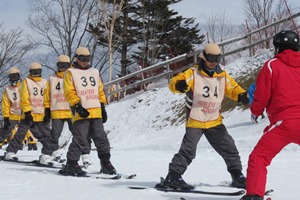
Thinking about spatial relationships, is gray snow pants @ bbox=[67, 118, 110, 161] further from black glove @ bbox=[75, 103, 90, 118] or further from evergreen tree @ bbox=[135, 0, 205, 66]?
evergreen tree @ bbox=[135, 0, 205, 66]

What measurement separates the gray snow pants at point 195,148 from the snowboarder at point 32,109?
14.1 ft

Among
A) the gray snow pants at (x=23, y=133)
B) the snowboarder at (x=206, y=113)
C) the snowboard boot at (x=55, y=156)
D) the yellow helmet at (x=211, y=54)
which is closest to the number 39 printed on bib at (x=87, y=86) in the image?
the snowboarder at (x=206, y=113)

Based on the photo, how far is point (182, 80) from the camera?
5.31 metres

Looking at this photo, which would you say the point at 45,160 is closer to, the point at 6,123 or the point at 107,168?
the point at 107,168

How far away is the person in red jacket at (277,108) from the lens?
400cm

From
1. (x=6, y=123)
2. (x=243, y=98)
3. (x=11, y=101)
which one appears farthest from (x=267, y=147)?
(x=6, y=123)

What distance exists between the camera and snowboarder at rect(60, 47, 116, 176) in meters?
6.90

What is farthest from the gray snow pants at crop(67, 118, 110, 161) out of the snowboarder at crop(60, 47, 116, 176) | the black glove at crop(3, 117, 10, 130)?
the black glove at crop(3, 117, 10, 130)

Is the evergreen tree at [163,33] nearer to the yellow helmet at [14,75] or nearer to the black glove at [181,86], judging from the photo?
the yellow helmet at [14,75]

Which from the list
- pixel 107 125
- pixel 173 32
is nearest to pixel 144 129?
pixel 107 125

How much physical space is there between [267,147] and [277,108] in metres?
0.34

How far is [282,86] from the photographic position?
13.2 feet

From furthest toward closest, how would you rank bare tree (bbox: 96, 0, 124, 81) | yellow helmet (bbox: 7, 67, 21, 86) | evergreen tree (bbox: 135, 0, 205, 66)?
evergreen tree (bbox: 135, 0, 205, 66) → bare tree (bbox: 96, 0, 124, 81) → yellow helmet (bbox: 7, 67, 21, 86)

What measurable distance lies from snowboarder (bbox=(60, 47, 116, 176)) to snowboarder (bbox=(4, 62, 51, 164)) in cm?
233
